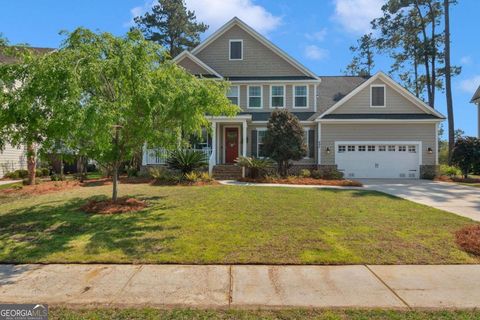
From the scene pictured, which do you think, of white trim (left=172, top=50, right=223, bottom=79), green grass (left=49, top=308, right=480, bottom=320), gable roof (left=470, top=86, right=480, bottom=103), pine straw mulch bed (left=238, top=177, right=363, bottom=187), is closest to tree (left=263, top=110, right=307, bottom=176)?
pine straw mulch bed (left=238, top=177, right=363, bottom=187)

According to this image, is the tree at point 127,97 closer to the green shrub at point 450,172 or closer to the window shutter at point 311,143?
the window shutter at point 311,143

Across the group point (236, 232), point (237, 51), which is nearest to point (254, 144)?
point (237, 51)

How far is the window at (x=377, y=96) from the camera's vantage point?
20203mm

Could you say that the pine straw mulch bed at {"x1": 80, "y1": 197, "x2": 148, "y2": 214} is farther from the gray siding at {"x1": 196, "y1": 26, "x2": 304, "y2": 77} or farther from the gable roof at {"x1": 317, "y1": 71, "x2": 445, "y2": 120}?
the gray siding at {"x1": 196, "y1": 26, "x2": 304, "y2": 77}

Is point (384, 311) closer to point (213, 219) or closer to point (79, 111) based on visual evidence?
point (213, 219)

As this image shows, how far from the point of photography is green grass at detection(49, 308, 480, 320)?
3506 mm

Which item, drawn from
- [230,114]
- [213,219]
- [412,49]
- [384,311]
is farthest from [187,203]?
[412,49]

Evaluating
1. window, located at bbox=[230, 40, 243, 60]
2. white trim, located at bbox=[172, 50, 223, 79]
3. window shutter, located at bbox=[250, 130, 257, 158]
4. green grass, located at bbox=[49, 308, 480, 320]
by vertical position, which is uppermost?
window, located at bbox=[230, 40, 243, 60]

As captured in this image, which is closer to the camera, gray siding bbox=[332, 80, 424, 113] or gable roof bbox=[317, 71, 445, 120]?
gable roof bbox=[317, 71, 445, 120]

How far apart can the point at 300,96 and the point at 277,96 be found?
1456 millimetres

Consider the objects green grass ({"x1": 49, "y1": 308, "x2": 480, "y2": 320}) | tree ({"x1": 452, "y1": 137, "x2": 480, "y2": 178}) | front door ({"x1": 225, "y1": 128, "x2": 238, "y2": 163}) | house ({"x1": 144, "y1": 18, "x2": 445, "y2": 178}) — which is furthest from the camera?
front door ({"x1": 225, "y1": 128, "x2": 238, "y2": 163})

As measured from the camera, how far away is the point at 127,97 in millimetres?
7469

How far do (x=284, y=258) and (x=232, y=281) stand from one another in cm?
117

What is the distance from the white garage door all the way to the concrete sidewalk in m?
15.3
